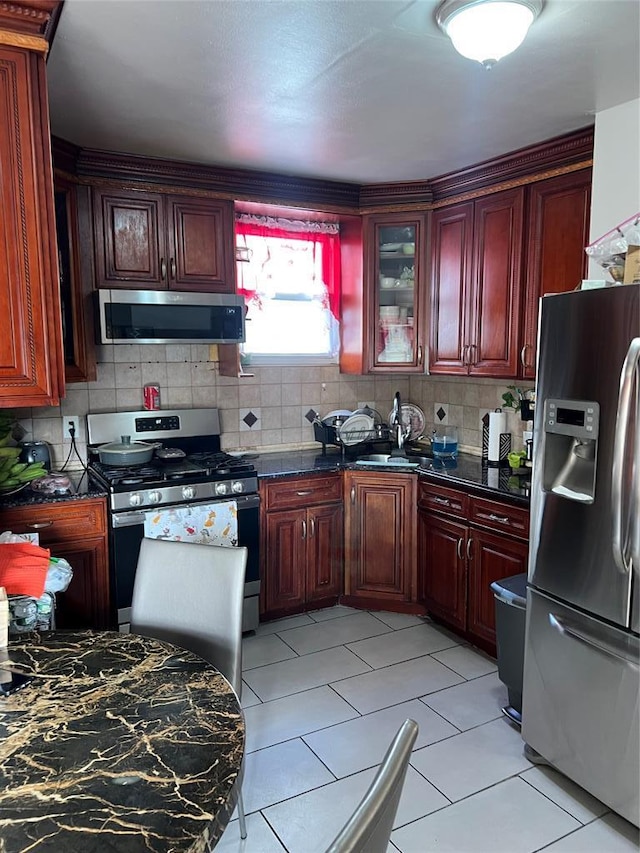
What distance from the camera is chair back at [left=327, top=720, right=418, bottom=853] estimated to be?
31.8 inches

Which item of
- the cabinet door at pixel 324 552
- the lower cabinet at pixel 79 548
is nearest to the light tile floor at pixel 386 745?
the cabinet door at pixel 324 552

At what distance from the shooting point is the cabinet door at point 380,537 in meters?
3.48

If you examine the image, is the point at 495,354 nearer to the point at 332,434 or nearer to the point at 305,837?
the point at 332,434

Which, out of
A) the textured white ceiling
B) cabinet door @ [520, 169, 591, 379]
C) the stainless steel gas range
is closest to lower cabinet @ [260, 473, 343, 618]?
the stainless steel gas range

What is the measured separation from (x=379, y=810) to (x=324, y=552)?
2.70 m

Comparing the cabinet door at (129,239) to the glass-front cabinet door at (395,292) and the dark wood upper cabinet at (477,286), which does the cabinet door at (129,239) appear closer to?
the glass-front cabinet door at (395,292)

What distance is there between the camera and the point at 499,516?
9.56 ft

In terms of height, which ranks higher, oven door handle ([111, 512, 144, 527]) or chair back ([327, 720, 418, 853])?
chair back ([327, 720, 418, 853])

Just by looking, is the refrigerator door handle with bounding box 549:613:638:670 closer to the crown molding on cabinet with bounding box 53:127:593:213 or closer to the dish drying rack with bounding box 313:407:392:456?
the dish drying rack with bounding box 313:407:392:456

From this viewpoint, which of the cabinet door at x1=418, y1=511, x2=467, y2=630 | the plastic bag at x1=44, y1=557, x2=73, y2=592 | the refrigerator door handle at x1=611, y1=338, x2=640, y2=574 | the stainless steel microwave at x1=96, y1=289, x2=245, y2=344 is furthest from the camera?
the cabinet door at x1=418, y1=511, x2=467, y2=630

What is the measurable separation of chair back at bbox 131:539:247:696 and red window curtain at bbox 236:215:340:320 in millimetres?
2086

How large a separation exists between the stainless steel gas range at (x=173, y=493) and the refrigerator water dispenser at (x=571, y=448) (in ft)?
5.25

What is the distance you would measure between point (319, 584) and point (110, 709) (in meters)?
2.27

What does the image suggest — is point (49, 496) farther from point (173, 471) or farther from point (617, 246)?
point (617, 246)
